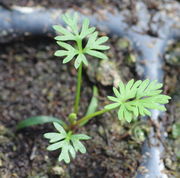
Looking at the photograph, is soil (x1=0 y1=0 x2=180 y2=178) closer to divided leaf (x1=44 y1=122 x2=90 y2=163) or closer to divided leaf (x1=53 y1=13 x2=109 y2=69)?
divided leaf (x1=44 y1=122 x2=90 y2=163)

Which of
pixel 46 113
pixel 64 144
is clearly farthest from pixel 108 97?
pixel 46 113

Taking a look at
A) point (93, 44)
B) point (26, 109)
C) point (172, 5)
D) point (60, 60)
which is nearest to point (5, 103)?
point (26, 109)

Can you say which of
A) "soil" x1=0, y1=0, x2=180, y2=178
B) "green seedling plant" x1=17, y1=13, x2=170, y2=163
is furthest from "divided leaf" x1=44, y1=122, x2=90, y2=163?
"soil" x1=0, y1=0, x2=180, y2=178

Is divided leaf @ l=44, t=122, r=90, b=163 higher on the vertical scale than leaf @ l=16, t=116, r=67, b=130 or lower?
lower

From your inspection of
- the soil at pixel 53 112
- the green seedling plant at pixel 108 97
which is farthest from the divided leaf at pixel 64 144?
the soil at pixel 53 112

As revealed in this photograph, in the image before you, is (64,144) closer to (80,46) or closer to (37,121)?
(37,121)

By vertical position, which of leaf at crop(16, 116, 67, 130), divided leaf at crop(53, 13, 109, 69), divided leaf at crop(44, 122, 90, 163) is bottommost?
divided leaf at crop(44, 122, 90, 163)

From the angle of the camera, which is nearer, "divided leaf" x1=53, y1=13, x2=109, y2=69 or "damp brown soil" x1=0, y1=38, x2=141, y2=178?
"divided leaf" x1=53, y1=13, x2=109, y2=69

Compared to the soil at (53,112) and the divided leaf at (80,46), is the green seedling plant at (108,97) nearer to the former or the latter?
the divided leaf at (80,46)
